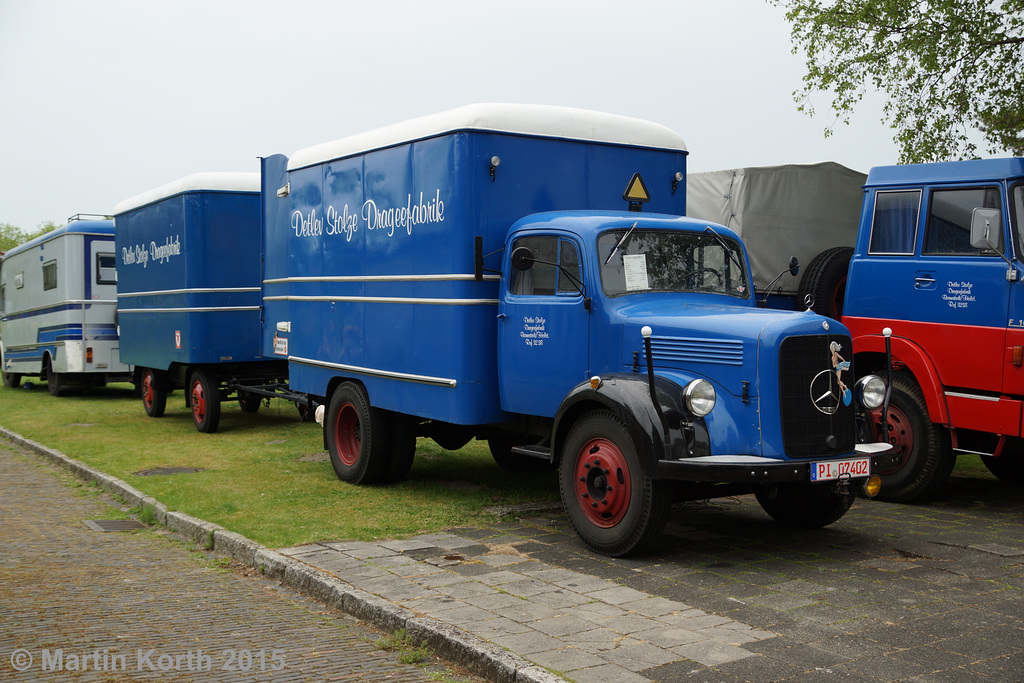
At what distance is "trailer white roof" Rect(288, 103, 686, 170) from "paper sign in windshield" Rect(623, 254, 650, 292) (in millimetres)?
1587

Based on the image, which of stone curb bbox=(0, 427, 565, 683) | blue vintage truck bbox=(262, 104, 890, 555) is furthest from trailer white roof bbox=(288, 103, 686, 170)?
stone curb bbox=(0, 427, 565, 683)

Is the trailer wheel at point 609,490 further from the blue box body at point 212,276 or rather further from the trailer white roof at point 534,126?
the blue box body at point 212,276

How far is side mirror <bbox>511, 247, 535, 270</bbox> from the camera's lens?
23.7 feet

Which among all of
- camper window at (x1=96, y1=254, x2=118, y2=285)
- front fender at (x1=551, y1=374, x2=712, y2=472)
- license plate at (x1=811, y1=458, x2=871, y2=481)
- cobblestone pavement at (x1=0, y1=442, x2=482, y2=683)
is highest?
camper window at (x1=96, y1=254, x2=118, y2=285)

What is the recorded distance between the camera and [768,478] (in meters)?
6.05

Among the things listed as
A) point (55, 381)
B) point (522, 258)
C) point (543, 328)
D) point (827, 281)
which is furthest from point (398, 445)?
point (55, 381)

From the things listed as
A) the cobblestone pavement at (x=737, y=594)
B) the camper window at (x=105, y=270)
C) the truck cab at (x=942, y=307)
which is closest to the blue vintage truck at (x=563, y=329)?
the cobblestone pavement at (x=737, y=594)

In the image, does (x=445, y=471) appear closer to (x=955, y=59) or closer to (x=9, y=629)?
(x=9, y=629)

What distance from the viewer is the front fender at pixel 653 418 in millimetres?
6188

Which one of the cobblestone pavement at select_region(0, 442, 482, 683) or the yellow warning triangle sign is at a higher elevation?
the yellow warning triangle sign

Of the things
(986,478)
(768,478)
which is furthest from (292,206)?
(986,478)

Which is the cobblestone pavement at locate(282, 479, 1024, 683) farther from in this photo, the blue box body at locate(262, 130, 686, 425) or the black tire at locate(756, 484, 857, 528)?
the blue box body at locate(262, 130, 686, 425)

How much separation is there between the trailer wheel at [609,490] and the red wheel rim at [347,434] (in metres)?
3.53

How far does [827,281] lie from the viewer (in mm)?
11180
